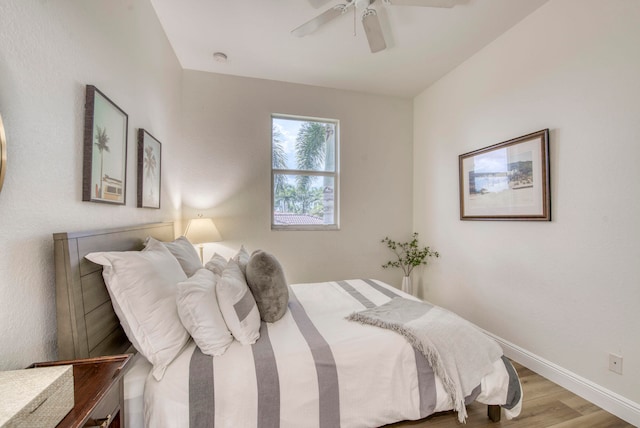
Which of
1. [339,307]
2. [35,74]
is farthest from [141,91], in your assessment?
[339,307]

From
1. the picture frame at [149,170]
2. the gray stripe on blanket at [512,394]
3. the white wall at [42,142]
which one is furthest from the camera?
the picture frame at [149,170]

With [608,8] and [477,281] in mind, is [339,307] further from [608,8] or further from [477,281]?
[608,8]

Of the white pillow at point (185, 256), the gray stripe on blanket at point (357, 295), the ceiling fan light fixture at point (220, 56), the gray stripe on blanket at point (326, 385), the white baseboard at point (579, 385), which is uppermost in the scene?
the ceiling fan light fixture at point (220, 56)

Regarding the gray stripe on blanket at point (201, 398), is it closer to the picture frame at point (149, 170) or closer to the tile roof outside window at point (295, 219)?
the picture frame at point (149, 170)

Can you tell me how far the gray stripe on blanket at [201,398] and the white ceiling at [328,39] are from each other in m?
2.46

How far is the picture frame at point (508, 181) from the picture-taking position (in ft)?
6.78

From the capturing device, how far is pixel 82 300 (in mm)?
1067

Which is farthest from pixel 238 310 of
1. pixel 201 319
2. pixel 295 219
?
pixel 295 219

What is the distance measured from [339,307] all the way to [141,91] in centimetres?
205

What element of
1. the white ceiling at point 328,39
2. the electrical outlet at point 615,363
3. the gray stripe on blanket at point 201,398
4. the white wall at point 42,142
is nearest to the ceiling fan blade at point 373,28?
the white ceiling at point 328,39

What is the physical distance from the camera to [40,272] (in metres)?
0.98

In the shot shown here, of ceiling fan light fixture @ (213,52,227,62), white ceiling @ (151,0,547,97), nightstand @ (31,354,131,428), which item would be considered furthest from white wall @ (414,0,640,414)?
nightstand @ (31,354,131,428)

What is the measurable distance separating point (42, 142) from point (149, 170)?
3.46ft

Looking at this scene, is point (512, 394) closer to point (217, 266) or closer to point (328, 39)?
point (217, 266)
